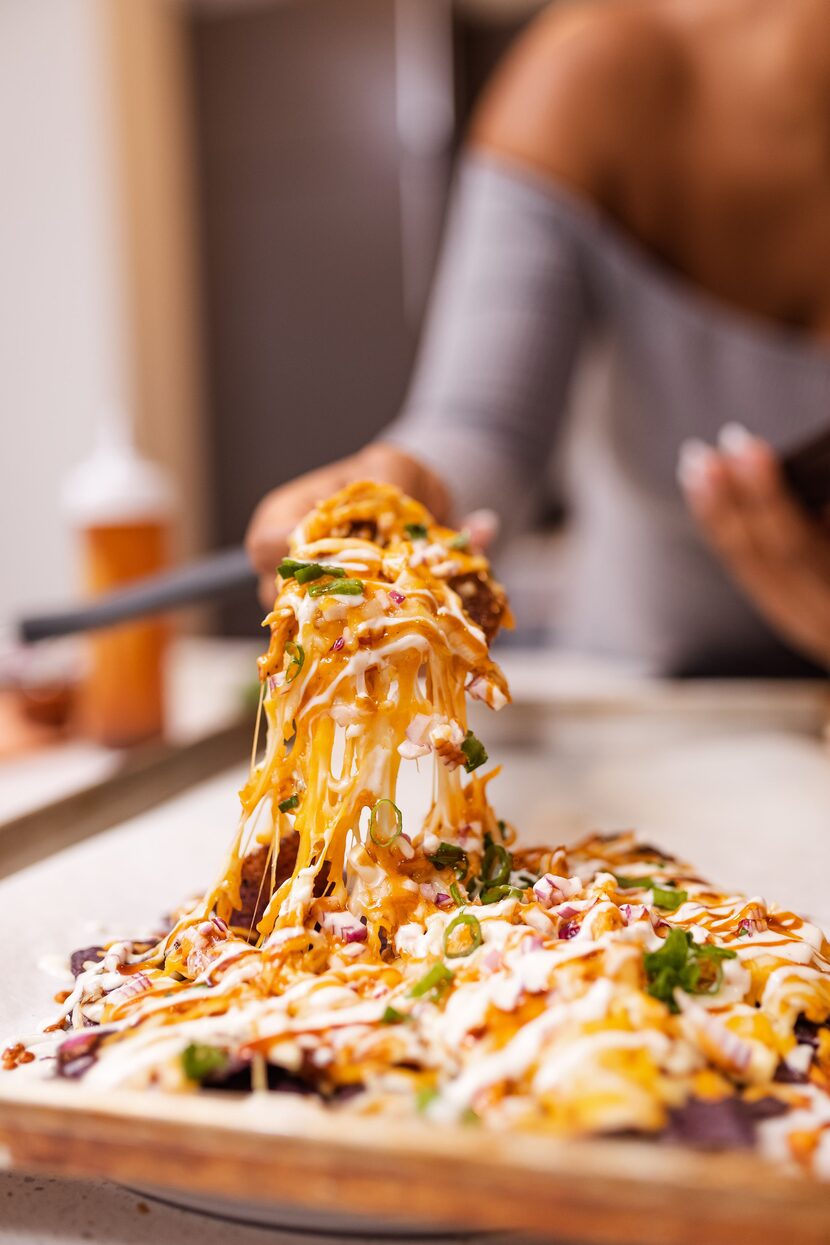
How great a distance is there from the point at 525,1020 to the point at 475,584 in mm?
444

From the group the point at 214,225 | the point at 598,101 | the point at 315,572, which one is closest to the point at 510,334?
the point at 598,101

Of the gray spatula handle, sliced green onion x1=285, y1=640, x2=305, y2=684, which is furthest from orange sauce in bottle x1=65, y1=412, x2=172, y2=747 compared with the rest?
sliced green onion x1=285, y1=640, x2=305, y2=684

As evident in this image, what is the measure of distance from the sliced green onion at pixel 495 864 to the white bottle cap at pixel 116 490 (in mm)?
986

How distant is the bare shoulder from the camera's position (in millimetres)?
2166

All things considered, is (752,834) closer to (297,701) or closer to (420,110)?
(297,701)

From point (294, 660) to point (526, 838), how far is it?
46cm

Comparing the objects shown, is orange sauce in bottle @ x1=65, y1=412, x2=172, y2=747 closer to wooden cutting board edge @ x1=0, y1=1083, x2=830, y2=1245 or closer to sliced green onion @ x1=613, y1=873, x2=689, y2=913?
sliced green onion @ x1=613, y1=873, x2=689, y2=913

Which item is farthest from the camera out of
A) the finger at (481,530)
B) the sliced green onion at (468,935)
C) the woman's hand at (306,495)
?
the finger at (481,530)

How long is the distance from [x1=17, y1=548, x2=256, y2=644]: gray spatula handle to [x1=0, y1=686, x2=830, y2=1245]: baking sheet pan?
0.24m

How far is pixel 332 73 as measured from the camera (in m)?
4.32

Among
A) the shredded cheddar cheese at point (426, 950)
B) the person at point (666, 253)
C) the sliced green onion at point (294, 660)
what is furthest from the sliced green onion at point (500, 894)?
the person at point (666, 253)

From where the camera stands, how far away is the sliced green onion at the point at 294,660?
2.88 ft

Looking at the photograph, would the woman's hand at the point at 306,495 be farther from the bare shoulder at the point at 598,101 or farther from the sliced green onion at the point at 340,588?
the bare shoulder at the point at 598,101

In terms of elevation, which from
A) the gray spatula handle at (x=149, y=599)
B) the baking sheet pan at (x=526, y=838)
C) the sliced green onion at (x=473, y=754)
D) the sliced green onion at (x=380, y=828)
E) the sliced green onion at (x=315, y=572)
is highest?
the sliced green onion at (x=315, y=572)
